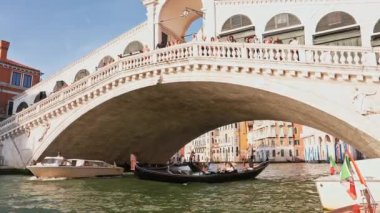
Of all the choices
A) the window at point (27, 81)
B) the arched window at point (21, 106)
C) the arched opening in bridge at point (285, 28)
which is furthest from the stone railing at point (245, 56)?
the window at point (27, 81)

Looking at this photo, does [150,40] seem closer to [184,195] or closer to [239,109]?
[239,109]

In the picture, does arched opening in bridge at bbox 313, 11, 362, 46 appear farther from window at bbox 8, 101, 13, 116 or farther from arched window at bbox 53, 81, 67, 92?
window at bbox 8, 101, 13, 116

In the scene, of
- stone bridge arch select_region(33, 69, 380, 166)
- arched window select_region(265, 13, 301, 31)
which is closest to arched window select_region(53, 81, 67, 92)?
stone bridge arch select_region(33, 69, 380, 166)

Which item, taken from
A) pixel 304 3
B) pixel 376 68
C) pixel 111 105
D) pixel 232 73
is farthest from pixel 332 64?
pixel 111 105

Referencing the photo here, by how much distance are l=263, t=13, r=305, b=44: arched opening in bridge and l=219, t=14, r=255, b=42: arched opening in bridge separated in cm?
69

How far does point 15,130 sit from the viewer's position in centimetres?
1802

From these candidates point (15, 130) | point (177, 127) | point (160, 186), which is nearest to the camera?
point (160, 186)

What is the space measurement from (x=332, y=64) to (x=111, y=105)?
28.8 feet

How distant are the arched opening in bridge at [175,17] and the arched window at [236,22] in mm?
2453

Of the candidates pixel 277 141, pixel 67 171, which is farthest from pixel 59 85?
pixel 277 141

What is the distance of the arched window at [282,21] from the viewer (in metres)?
13.6

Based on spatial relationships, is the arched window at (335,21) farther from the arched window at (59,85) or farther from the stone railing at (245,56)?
the arched window at (59,85)

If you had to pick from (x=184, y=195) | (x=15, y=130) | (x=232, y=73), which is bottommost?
(x=184, y=195)

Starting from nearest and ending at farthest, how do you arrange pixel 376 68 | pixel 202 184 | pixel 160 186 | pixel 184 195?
pixel 376 68
pixel 184 195
pixel 160 186
pixel 202 184
